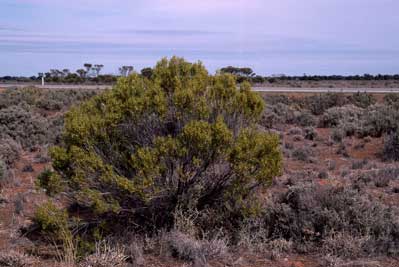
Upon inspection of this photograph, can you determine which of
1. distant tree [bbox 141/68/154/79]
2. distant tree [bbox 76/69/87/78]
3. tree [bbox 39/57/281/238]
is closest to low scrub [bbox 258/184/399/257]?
tree [bbox 39/57/281/238]

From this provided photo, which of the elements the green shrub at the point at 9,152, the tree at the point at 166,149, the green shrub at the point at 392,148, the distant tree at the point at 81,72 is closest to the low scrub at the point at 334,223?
the tree at the point at 166,149

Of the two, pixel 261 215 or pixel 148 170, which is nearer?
pixel 148 170

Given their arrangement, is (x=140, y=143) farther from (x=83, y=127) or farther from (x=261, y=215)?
→ (x=261, y=215)

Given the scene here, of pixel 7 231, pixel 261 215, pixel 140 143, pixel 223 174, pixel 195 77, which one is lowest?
pixel 7 231

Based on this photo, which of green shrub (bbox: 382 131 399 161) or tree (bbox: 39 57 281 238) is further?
green shrub (bbox: 382 131 399 161)

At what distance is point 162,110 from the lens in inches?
239

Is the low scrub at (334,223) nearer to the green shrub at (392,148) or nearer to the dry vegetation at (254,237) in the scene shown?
the dry vegetation at (254,237)

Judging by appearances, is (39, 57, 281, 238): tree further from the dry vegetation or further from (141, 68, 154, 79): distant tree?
the dry vegetation

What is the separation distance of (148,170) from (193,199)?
965 mm

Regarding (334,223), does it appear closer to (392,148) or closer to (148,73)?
(148,73)

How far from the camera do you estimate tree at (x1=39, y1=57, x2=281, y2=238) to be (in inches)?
233

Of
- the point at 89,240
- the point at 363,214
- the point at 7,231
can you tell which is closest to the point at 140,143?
the point at 89,240

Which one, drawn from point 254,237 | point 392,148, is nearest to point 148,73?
point 254,237

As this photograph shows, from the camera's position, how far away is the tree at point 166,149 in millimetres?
5906
